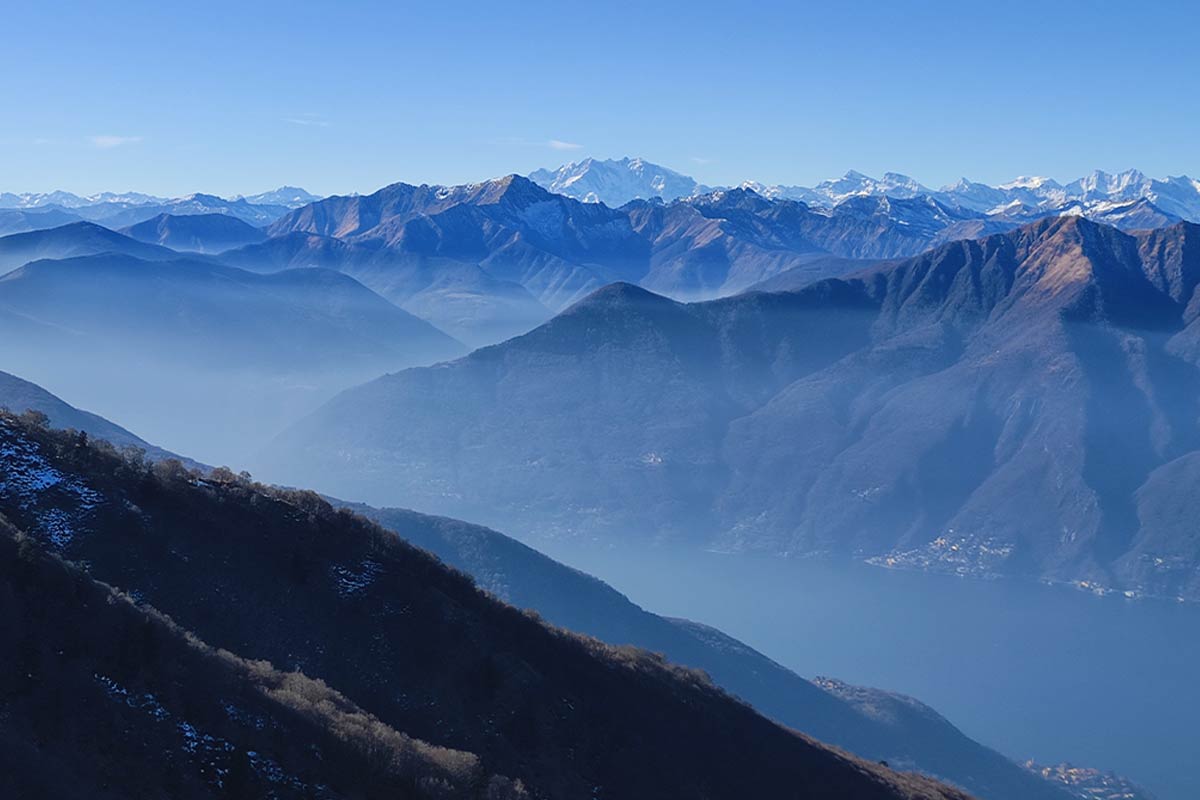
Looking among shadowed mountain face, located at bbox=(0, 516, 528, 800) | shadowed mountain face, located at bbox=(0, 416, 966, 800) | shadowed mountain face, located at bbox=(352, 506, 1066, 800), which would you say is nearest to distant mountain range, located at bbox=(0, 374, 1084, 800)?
A: shadowed mountain face, located at bbox=(352, 506, 1066, 800)

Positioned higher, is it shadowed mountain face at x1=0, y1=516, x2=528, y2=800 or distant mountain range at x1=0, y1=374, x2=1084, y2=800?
shadowed mountain face at x1=0, y1=516, x2=528, y2=800

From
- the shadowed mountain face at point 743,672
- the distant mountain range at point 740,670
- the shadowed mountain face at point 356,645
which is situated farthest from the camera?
the distant mountain range at point 740,670

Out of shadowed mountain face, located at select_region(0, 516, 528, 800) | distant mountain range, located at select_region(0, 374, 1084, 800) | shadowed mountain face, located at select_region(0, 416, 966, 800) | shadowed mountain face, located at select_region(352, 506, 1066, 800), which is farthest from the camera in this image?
distant mountain range, located at select_region(0, 374, 1084, 800)

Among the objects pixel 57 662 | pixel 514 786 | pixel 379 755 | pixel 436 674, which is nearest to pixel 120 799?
pixel 57 662

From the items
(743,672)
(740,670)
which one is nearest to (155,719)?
(743,672)

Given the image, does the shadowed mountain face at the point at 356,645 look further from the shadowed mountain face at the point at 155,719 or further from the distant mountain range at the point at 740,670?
the distant mountain range at the point at 740,670

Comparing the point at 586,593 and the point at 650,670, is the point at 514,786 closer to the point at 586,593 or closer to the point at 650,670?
the point at 650,670

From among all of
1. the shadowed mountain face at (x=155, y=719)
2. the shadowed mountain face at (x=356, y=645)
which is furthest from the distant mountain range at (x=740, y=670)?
the shadowed mountain face at (x=155, y=719)

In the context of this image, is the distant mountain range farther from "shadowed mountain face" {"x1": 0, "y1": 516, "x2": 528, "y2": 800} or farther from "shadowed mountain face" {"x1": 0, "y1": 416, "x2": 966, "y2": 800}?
"shadowed mountain face" {"x1": 0, "y1": 516, "x2": 528, "y2": 800}

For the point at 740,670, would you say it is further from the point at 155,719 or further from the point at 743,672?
the point at 155,719
